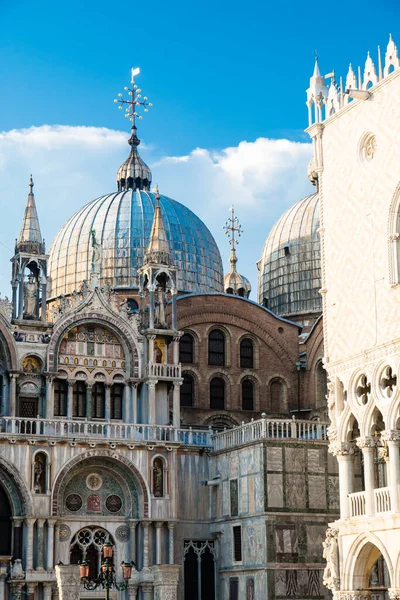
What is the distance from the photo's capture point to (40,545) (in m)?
34.9

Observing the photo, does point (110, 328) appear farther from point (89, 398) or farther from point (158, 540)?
point (158, 540)

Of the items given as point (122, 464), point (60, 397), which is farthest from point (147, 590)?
point (60, 397)

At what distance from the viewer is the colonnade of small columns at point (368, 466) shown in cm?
2645

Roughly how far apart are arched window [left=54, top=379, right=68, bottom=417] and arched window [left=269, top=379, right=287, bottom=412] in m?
9.95

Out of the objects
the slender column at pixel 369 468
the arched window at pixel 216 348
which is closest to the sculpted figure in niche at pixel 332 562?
the slender column at pixel 369 468

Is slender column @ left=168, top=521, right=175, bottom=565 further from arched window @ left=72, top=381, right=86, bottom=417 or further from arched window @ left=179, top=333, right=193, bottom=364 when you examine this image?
arched window @ left=179, top=333, right=193, bottom=364

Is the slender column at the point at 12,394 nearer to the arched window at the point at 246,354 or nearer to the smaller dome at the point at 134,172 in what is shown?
the arched window at the point at 246,354

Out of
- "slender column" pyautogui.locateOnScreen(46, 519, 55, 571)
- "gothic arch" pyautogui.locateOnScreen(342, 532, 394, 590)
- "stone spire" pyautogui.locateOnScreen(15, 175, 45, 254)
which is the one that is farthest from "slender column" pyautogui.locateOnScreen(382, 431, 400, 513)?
"stone spire" pyautogui.locateOnScreen(15, 175, 45, 254)

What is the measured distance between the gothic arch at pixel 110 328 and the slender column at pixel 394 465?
555 inches

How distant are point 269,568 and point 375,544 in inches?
311

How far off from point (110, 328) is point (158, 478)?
5.49 meters

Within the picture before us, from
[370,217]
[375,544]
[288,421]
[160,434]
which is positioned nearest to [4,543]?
[160,434]

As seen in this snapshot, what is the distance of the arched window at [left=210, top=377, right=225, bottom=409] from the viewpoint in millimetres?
44281

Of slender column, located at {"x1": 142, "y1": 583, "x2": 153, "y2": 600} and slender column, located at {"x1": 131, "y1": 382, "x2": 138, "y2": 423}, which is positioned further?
slender column, located at {"x1": 131, "y1": 382, "x2": 138, "y2": 423}
